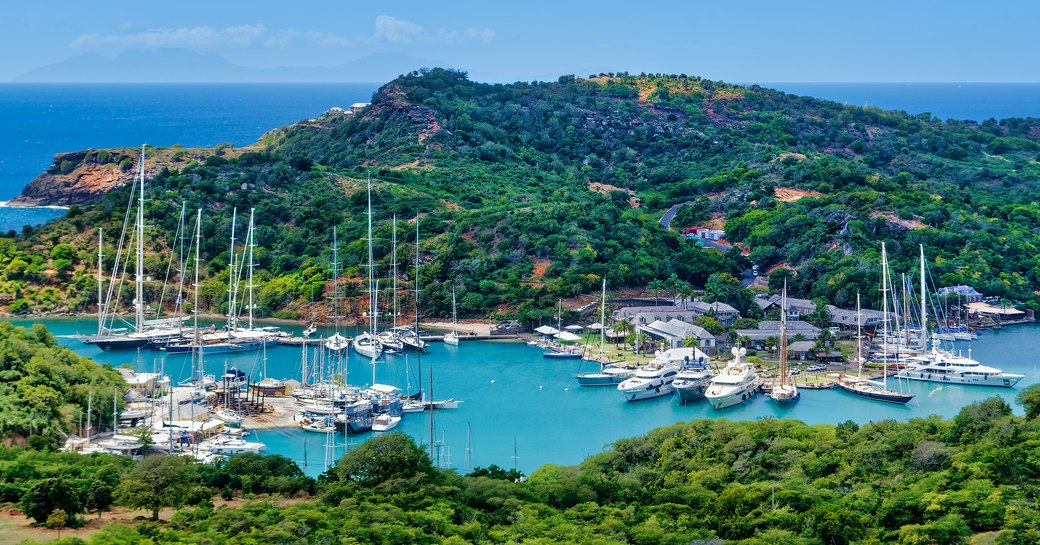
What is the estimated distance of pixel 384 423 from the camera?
4341 centimetres

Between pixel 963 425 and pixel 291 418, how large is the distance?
75.1 feet

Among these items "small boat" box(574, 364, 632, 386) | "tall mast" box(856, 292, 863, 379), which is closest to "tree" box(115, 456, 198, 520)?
"small boat" box(574, 364, 632, 386)

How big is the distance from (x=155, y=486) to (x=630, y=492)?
11.6m

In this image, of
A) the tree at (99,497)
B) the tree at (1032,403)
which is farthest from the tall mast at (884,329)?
the tree at (99,497)

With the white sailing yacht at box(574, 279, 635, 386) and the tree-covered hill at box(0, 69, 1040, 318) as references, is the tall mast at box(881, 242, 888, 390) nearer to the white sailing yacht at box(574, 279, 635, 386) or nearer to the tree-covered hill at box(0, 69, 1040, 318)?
the tree-covered hill at box(0, 69, 1040, 318)

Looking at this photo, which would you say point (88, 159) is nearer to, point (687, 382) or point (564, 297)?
point (564, 297)

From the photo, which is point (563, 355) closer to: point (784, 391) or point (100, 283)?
point (784, 391)

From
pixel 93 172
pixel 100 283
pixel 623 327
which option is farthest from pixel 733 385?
pixel 93 172

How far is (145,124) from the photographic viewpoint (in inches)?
7692

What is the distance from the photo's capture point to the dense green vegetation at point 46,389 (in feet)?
120

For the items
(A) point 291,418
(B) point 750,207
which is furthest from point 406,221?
(A) point 291,418

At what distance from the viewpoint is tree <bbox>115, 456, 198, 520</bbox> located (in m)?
28.5

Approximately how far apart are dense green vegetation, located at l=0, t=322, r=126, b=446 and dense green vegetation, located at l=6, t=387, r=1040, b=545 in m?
4.30

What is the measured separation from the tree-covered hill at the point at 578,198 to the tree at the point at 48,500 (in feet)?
109
